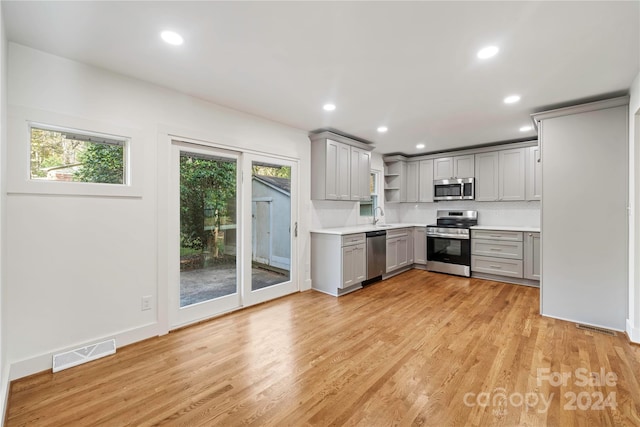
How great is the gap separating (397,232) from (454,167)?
1823 millimetres

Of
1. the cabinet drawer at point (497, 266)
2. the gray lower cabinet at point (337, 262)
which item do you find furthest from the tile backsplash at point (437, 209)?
the cabinet drawer at point (497, 266)

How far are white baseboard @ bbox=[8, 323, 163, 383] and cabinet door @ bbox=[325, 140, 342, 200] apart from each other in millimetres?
2847

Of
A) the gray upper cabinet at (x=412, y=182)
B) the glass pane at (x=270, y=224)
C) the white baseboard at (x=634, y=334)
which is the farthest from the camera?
the gray upper cabinet at (x=412, y=182)

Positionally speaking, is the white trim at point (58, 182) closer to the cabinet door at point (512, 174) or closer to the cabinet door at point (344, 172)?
the cabinet door at point (344, 172)

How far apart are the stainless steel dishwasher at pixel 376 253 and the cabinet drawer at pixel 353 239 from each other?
151 mm

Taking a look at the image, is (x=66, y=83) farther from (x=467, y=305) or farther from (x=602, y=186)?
(x=602, y=186)

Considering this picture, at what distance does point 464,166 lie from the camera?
5.66 metres

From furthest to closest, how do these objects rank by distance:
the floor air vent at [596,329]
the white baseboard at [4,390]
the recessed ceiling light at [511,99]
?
the recessed ceiling light at [511,99] → the floor air vent at [596,329] → the white baseboard at [4,390]

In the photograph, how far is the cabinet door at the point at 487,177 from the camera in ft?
17.4

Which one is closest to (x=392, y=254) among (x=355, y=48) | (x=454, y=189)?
(x=454, y=189)

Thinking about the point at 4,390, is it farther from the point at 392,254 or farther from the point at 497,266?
the point at 497,266

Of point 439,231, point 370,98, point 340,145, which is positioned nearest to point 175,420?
point 370,98

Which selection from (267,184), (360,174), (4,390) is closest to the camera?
(4,390)

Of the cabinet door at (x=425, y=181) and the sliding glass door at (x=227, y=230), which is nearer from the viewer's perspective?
the sliding glass door at (x=227, y=230)
